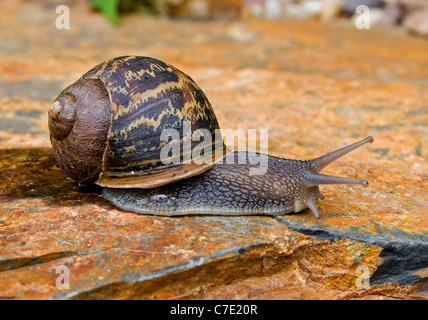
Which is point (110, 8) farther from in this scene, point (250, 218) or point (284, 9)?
point (250, 218)

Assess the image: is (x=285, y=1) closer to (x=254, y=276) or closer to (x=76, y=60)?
(x=76, y=60)

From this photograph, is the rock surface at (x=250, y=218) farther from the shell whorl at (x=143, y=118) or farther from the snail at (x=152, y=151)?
the shell whorl at (x=143, y=118)

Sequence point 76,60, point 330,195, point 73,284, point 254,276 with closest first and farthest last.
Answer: point 73,284 → point 254,276 → point 330,195 → point 76,60

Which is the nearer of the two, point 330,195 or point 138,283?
point 138,283

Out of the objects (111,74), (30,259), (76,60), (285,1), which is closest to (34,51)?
(76,60)

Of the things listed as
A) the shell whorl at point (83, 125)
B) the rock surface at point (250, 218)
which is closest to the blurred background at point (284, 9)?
the rock surface at point (250, 218)

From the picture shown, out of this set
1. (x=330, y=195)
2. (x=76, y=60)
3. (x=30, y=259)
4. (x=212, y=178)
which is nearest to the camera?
(x=30, y=259)
